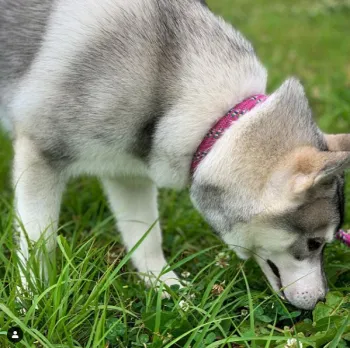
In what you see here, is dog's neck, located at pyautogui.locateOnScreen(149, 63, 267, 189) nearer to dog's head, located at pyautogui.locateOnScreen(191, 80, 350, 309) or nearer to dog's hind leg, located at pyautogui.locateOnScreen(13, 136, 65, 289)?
dog's head, located at pyautogui.locateOnScreen(191, 80, 350, 309)

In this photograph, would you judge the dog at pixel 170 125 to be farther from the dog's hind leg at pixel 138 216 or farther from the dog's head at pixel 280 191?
the dog's hind leg at pixel 138 216

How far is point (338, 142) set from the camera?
2871 mm

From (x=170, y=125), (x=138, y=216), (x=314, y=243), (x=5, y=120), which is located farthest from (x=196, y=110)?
(x=5, y=120)

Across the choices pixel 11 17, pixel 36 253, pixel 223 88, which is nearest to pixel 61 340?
pixel 36 253

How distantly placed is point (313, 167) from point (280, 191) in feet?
0.66

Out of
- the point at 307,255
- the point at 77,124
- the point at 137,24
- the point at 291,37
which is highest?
the point at 137,24

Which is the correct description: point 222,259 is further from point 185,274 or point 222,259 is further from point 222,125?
point 222,125

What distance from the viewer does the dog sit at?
274 cm

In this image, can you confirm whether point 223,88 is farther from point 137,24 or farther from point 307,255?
point 307,255

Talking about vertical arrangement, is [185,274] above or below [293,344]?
below

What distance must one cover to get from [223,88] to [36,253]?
1166mm

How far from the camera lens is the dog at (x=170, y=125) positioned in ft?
8.99

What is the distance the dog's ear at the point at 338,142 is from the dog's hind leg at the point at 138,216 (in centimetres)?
111

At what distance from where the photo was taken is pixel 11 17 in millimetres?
3248
